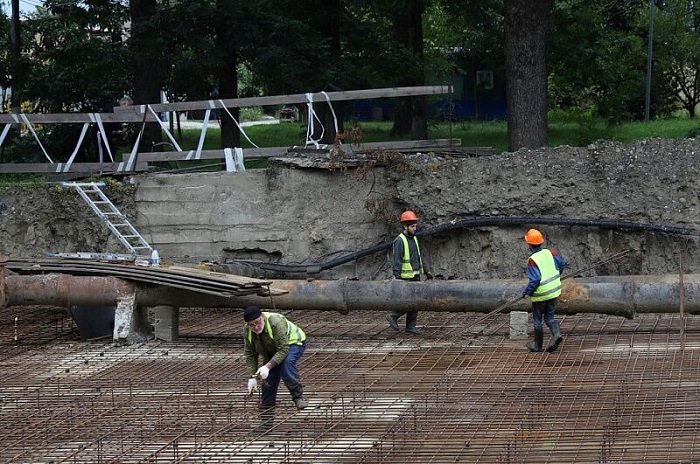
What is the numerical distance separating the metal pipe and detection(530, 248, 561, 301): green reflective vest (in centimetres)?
111

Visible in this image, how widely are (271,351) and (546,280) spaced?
3.91 meters

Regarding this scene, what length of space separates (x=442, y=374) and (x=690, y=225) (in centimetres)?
632

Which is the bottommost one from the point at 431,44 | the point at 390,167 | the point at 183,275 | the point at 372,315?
the point at 372,315

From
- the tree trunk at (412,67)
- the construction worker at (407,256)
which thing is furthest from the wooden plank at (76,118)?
the construction worker at (407,256)

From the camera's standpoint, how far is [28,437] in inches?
367

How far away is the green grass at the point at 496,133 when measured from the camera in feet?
68.4

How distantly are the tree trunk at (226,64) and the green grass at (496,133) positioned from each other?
215 centimetres

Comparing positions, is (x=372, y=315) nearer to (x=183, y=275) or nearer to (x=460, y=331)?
(x=460, y=331)

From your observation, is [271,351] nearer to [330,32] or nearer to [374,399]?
[374,399]

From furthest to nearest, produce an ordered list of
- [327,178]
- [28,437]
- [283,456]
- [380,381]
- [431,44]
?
1. [431,44]
2. [327,178]
3. [380,381]
4. [28,437]
5. [283,456]

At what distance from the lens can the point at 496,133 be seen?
2455 centimetres

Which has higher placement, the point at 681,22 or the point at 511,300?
the point at 681,22

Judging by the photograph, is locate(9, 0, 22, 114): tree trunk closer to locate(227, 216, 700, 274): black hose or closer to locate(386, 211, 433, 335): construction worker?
locate(227, 216, 700, 274): black hose

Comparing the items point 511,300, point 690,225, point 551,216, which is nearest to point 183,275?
point 511,300
